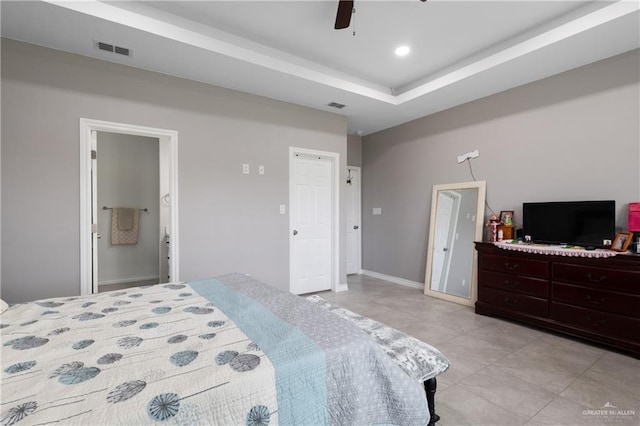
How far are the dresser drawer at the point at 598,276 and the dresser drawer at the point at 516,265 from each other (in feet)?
0.36

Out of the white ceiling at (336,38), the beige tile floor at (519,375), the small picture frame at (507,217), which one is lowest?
the beige tile floor at (519,375)

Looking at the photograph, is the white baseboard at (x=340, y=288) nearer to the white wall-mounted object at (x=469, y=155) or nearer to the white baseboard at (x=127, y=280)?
the white wall-mounted object at (x=469, y=155)

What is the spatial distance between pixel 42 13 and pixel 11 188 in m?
1.43

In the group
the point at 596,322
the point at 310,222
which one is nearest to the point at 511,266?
the point at 596,322

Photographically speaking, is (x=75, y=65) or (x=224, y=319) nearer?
(x=224, y=319)

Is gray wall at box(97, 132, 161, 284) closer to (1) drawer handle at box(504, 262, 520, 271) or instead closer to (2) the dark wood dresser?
(2) the dark wood dresser

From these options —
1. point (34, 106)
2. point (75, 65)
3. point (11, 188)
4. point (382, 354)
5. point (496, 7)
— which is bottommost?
point (382, 354)

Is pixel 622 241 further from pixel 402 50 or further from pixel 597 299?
pixel 402 50

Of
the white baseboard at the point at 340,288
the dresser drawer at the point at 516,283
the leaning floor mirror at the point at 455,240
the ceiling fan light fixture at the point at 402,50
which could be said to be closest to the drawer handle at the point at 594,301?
the dresser drawer at the point at 516,283

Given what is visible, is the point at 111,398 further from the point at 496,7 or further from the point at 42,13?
the point at 496,7

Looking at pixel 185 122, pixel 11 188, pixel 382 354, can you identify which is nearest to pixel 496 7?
pixel 382 354

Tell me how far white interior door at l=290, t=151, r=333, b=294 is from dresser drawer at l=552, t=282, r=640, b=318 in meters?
2.74

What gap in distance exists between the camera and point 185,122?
3.38m

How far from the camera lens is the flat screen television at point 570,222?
9.31ft
